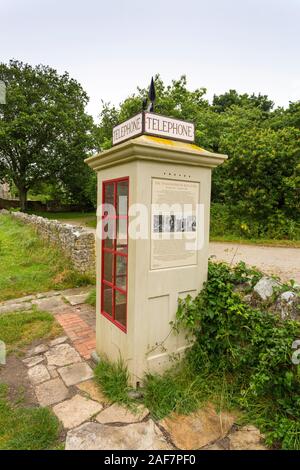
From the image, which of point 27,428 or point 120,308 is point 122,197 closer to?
point 120,308

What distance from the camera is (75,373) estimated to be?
2947 mm

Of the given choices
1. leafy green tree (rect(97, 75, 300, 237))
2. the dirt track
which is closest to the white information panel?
the dirt track

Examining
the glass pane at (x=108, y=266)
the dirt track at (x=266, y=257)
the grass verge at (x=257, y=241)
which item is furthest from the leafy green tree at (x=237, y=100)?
the glass pane at (x=108, y=266)

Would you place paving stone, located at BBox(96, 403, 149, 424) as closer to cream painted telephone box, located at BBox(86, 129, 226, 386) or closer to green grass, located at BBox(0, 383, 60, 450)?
cream painted telephone box, located at BBox(86, 129, 226, 386)

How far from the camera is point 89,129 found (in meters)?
23.0

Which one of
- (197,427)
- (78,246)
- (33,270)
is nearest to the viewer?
(197,427)

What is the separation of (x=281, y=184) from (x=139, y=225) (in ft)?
29.6

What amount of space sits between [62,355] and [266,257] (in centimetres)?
559

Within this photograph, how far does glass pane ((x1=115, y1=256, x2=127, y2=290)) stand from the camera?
276 centimetres

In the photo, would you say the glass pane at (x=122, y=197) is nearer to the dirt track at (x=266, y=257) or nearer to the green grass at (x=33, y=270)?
the dirt track at (x=266, y=257)

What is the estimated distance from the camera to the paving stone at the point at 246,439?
199cm

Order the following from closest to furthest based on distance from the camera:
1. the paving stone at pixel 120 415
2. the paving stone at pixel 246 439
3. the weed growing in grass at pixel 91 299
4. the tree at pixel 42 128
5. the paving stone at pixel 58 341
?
the paving stone at pixel 246 439
the paving stone at pixel 120 415
the paving stone at pixel 58 341
the weed growing in grass at pixel 91 299
the tree at pixel 42 128

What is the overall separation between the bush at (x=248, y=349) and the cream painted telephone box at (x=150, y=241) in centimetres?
18

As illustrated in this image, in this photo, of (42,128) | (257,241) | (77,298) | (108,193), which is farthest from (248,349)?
(42,128)
